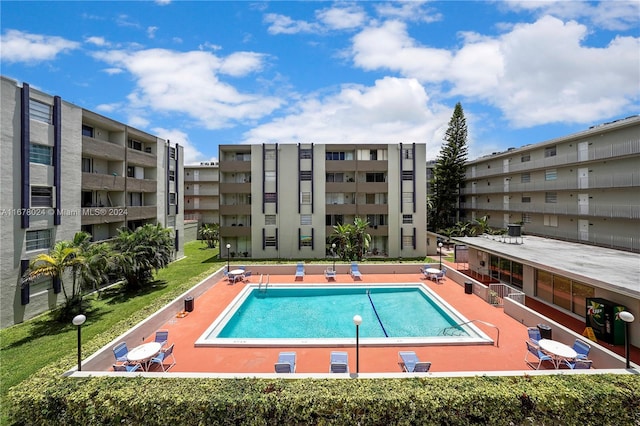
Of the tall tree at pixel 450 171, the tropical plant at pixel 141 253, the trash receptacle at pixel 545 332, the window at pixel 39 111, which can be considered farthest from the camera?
the tall tree at pixel 450 171

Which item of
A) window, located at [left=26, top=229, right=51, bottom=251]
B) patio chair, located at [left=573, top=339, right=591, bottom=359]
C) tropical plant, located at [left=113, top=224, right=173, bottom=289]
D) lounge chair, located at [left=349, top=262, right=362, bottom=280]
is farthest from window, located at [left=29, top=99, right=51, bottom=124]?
patio chair, located at [left=573, top=339, right=591, bottom=359]

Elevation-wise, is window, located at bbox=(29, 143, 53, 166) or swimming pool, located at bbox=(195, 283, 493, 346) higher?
window, located at bbox=(29, 143, 53, 166)

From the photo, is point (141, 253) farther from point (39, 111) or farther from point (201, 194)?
point (201, 194)

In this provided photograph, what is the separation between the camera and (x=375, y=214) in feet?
110

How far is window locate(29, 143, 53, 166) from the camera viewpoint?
55.3ft

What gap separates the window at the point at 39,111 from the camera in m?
16.8

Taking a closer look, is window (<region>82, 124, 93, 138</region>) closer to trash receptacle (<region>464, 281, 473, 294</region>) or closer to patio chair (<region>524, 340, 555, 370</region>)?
trash receptacle (<region>464, 281, 473, 294</region>)

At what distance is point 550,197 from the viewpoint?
32.0 metres

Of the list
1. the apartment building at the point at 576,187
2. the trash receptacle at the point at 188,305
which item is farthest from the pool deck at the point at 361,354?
the apartment building at the point at 576,187

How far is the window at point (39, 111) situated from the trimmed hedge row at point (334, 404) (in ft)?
54.8

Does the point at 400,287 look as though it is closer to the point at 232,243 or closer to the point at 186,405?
the point at 186,405

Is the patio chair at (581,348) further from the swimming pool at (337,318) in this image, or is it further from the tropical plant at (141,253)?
the tropical plant at (141,253)

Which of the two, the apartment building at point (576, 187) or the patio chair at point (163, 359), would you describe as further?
the apartment building at point (576, 187)

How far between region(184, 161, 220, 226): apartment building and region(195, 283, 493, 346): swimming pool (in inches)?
1384
